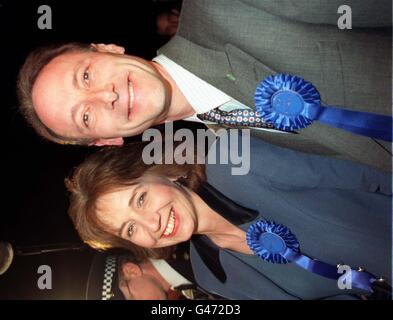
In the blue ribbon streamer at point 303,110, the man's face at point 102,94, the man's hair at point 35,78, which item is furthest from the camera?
the man's hair at point 35,78

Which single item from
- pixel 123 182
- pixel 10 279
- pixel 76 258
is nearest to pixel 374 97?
pixel 123 182

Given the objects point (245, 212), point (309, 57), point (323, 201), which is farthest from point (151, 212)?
point (309, 57)

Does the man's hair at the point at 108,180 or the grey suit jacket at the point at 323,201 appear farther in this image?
the man's hair at the point at 108,180

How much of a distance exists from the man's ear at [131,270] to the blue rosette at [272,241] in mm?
644

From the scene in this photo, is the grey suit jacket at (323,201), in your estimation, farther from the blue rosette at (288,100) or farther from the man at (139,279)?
the man at (139,279)

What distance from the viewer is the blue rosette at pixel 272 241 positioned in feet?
3.60

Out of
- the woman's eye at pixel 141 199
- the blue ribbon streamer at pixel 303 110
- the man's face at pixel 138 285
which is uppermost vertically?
the blue ribbon streamer at pixel 303 110

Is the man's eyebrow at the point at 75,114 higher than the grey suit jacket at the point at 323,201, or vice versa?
the man's eyebrow at the point at 75,114

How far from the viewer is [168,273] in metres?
1.62

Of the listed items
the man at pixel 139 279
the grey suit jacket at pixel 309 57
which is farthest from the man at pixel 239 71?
the man at pixel 139 279

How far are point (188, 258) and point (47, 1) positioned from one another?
4.47ft

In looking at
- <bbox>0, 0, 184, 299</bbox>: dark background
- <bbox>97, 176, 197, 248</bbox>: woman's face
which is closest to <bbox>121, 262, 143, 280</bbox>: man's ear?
<bbox>0, 0, 184, 299</bbox>: dark background

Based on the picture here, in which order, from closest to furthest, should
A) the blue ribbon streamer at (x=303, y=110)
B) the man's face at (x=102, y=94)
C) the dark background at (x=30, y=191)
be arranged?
the blue ribbon streamer at (x=303, y=110) < the man's face at (x=102, y=94) < the dark background at (x=30, y=191)

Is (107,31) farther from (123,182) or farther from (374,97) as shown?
(374,97)
